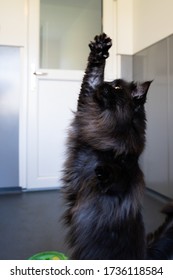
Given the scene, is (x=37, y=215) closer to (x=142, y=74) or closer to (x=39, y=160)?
(x=39, y=160)

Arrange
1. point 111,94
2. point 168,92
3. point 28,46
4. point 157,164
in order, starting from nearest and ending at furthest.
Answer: point 111,94 < point 168,92 < point 157,164 < point 28,46

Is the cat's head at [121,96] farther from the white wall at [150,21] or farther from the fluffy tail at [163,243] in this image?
the white wall at [150,21]

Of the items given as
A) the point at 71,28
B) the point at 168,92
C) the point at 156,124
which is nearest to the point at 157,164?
the point at 156,124

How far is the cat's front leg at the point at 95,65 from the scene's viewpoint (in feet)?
3.09

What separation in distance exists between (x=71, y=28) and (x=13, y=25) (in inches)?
24.4

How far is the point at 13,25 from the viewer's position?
9.22 ft

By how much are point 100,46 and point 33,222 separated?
147cm

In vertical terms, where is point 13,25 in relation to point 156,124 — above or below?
above

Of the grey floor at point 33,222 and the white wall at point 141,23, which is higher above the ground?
the white wall at point 141,23

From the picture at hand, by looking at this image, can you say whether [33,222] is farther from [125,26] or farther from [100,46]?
[125,26]

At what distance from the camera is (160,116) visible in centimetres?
260

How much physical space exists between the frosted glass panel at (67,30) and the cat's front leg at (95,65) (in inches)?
81.9

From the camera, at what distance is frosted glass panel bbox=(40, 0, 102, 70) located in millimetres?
2975

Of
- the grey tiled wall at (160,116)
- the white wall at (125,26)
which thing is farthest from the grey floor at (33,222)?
the white wall at (125,26)
